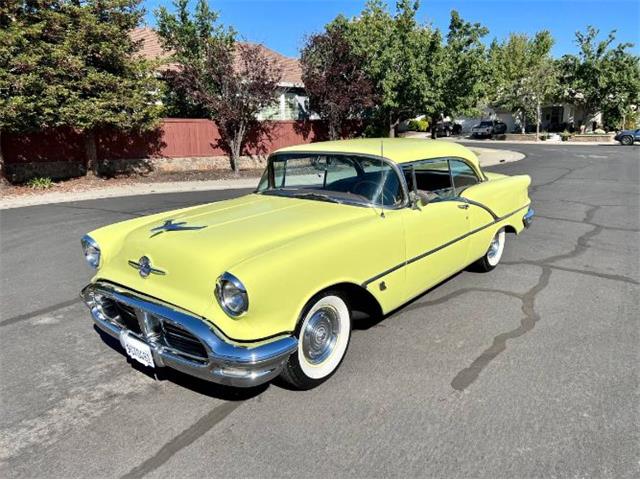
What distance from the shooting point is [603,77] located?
36.8m

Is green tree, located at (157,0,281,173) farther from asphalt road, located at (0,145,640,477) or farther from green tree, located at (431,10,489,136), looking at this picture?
→ asphalt road, located at (0,145,640,477)

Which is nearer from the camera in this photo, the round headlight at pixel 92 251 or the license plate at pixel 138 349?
the license plate at pixel 138 349

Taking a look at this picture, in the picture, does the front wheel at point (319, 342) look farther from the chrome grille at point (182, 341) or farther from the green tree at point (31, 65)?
the green tree at point (31, 65)

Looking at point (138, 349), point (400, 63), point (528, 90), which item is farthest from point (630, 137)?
point (138, 349)

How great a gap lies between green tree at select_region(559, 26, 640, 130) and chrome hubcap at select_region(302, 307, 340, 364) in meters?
41.8

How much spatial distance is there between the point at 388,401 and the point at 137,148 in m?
15.9

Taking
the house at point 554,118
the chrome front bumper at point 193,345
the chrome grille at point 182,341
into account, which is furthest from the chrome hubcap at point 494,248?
the house at point 554,118

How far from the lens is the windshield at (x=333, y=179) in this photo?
3.87 m

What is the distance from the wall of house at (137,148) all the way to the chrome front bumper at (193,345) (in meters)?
13.9

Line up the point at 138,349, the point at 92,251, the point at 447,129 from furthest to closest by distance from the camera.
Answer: the point at 447,129, the point at 92,251, the point at 138,349

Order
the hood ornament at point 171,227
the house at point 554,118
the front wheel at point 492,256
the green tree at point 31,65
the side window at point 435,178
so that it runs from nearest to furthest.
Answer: the hood ornament at point 171,227 < the side window at point 435,178 < the front wheel at point 492,256 < the green tree at point 31,65 < the house at point 554,118

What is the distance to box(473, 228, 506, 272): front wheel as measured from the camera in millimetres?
5410

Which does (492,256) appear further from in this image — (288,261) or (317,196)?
(288,261)

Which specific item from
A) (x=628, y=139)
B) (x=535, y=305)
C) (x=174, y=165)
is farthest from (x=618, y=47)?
(x=535, y=305)
